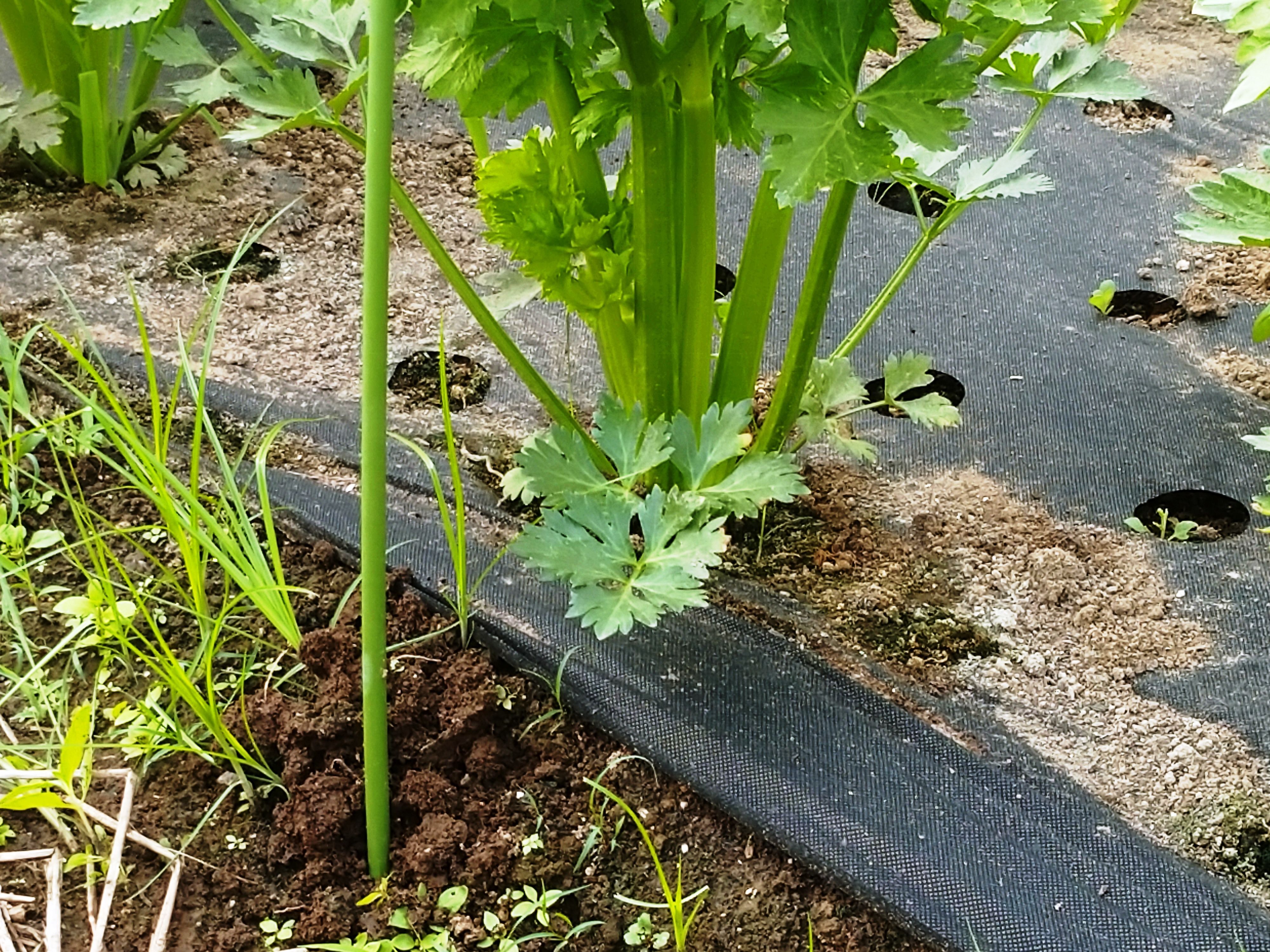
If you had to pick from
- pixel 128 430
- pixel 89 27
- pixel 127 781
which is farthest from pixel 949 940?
pixel 89 27

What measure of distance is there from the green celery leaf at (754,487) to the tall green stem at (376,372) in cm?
29

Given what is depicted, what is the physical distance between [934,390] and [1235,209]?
1.56ft

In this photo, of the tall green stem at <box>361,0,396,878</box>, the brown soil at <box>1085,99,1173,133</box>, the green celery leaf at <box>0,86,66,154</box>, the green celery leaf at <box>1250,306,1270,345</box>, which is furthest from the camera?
the brown soil at <box>1085,99,1173,133</box>

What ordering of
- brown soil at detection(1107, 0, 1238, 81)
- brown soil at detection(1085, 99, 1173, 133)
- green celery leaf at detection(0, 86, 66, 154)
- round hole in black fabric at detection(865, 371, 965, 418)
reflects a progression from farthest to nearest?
brown soil at detection(1107, 0, 1238, 81) → brown soil at detection(1085, 99, 1173, 133) → green celery leaf at detection(0, 86, 66, 154) → round hole in black fabric at detection(865, 371, 965, 418)

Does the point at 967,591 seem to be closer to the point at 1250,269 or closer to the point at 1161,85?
the point at 1250,269

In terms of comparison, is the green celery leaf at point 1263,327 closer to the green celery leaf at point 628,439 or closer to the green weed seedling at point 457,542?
the green celery leaf at point 628,439

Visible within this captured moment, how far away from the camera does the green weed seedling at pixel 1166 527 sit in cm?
111

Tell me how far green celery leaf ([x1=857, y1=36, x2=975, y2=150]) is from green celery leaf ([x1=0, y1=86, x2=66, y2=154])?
1.17m

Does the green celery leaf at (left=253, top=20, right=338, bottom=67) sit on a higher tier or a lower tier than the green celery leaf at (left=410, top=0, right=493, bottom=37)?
lower

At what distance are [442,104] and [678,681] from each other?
127 cm

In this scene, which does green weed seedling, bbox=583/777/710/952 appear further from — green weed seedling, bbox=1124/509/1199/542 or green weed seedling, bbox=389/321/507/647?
green weed seedling, bbox=1124/509/1199/542

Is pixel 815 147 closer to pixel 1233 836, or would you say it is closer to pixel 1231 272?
pixel 1233 836

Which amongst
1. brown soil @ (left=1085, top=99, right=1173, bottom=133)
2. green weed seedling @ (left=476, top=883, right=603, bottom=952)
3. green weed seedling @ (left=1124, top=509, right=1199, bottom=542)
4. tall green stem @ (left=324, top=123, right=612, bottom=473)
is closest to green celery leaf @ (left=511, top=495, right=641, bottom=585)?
tall green stem @ (left=324, top=123, right=612, bottom=473)

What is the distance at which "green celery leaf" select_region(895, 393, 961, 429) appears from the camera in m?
1.00
